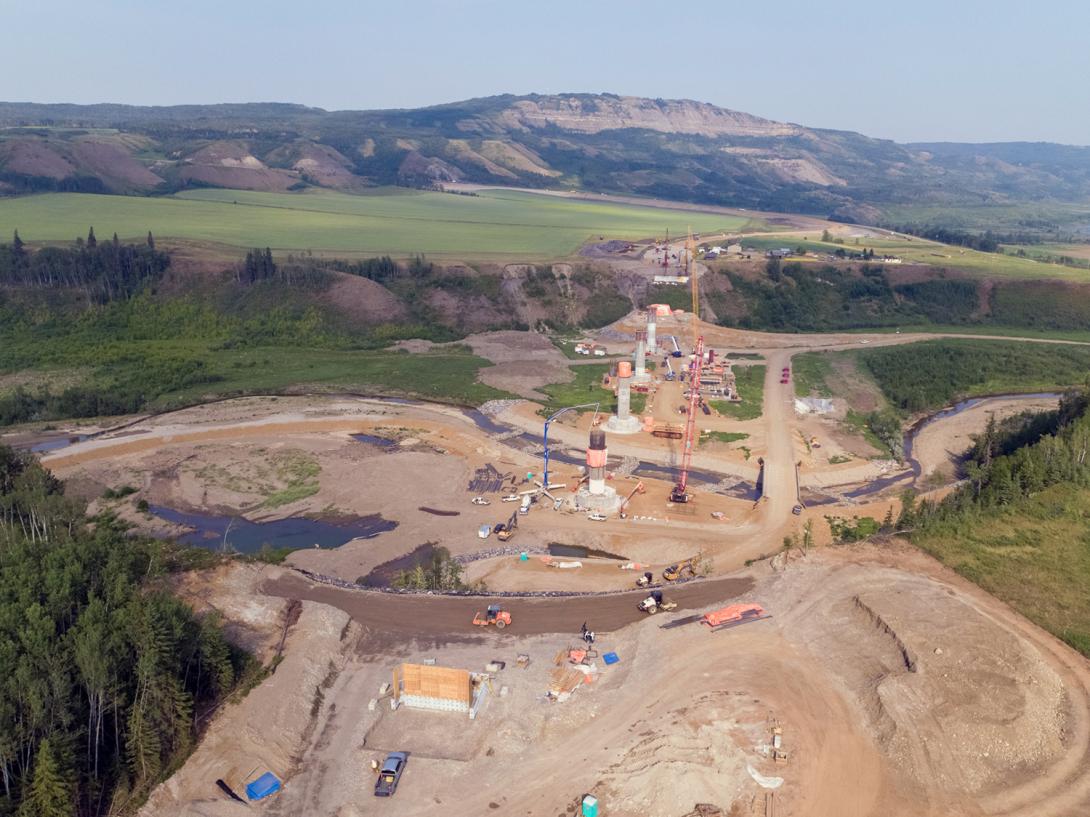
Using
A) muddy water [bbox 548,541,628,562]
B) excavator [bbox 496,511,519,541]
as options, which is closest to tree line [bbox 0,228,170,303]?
excavator [bbox 496,511,519,541]

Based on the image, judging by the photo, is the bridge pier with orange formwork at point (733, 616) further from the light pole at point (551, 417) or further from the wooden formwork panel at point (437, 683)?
the light pole at point (551, 417)

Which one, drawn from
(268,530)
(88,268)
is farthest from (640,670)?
(88,268)

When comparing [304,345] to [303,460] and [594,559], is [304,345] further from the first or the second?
[594,559]

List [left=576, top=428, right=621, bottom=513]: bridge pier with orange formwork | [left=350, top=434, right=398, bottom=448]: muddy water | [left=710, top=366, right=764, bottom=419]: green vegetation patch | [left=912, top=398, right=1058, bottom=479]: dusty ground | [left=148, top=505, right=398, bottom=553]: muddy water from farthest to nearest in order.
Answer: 1. [left=710, top=366, right=764, bottom=419]: green vegetation patch
2. [left=350, top=434, right=398, bottom=448]: muddy water
3. [left=912, top=398, right=1058, bottom=479]: dusty ground
4. [left=576, top=428, right=621, bottom=513]: bridge pier with orange formwork
5. [left=148, top=505, right=398, bottom=553]: muddy water

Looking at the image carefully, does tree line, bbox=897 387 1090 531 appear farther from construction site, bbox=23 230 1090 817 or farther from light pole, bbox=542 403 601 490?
light pole, bbox=542 403 601 490

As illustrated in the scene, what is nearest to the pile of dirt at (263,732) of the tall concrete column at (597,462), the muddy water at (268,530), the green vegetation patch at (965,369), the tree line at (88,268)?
the muddy water at (268,530)

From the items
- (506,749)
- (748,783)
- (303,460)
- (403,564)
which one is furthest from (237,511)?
(748,783)
